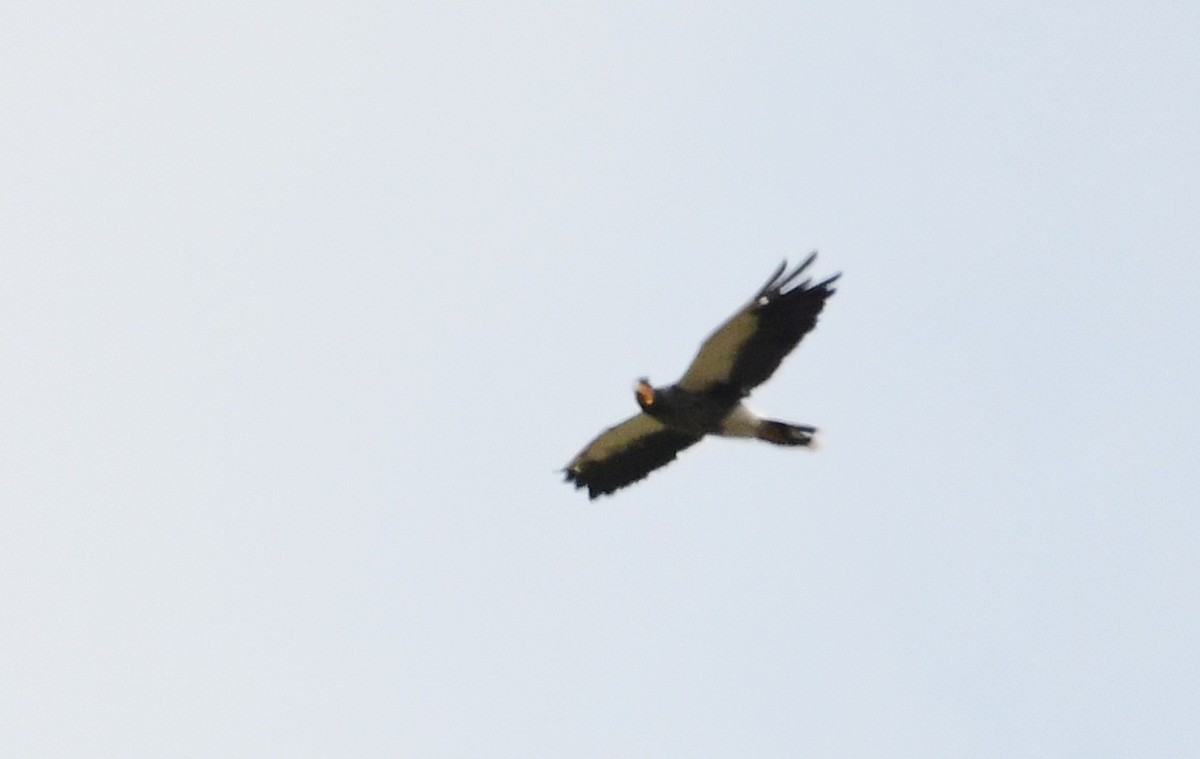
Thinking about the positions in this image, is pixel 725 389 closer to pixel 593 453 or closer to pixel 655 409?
pixel 655 409

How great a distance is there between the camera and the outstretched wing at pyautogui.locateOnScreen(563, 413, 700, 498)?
2253cm

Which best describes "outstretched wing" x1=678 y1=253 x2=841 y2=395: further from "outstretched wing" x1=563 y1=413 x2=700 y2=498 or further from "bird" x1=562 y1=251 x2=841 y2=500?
"outstretched wing" x1=563 y1=413 x2=700 y2=498

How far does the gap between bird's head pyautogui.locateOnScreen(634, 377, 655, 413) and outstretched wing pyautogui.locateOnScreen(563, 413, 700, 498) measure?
657 millimetres

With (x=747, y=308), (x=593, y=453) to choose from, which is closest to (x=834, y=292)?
(x=747, y=308)

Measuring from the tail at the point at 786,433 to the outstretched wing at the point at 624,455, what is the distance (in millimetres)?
1178

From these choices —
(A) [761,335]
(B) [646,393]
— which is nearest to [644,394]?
(B) [646,393]

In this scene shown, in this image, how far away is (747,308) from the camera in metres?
20.6

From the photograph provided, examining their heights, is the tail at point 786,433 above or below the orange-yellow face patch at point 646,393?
below

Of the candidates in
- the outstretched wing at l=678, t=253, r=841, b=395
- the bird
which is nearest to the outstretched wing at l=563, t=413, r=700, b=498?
the bird

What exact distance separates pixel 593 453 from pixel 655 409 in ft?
5.39

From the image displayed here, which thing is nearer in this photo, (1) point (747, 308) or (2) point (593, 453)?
(1) point (747, 308)

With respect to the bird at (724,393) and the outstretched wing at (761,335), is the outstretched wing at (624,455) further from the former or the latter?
the outstretched wing at (761,335)

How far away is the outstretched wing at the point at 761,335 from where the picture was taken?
814 inches

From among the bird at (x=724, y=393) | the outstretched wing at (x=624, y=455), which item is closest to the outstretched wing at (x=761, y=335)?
the bird at (x=724, y=393)
